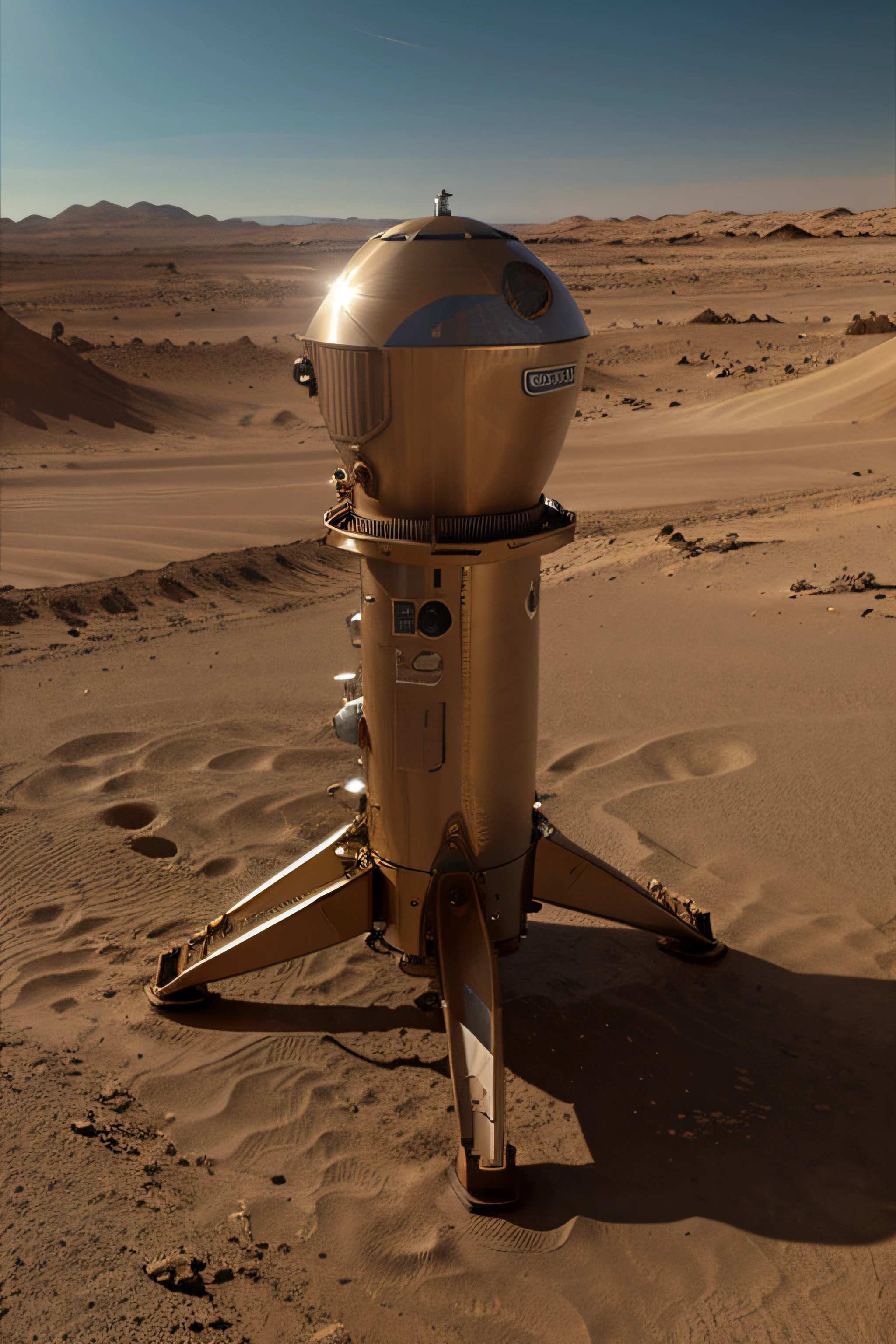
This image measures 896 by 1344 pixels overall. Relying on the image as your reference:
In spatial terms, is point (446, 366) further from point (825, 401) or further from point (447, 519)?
point (825, 401)

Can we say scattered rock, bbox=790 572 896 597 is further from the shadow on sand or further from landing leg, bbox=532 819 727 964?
landing leg, bbox=532 819 727 964

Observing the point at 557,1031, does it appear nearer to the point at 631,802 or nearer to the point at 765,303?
the point at 631,802

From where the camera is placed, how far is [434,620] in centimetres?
402

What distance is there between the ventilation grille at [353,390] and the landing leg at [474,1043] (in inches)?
74.1

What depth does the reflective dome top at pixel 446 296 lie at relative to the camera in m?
3.57

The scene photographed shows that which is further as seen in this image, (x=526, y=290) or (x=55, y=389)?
(x=55, y=389)

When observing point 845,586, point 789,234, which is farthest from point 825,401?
point 789,234

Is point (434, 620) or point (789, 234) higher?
point (789, 234)

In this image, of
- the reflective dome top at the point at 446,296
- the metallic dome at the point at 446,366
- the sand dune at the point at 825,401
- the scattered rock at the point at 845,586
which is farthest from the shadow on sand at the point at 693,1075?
the sand dune at the point at 825,401

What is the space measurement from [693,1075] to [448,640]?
219cm

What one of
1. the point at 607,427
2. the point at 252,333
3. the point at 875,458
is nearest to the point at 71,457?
the point at 607,427

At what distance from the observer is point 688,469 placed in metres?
17.8

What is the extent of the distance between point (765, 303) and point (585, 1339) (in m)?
46.3

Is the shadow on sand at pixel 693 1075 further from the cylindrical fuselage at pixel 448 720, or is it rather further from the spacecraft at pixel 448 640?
the cylindrical fuselage at pixel 448 720
